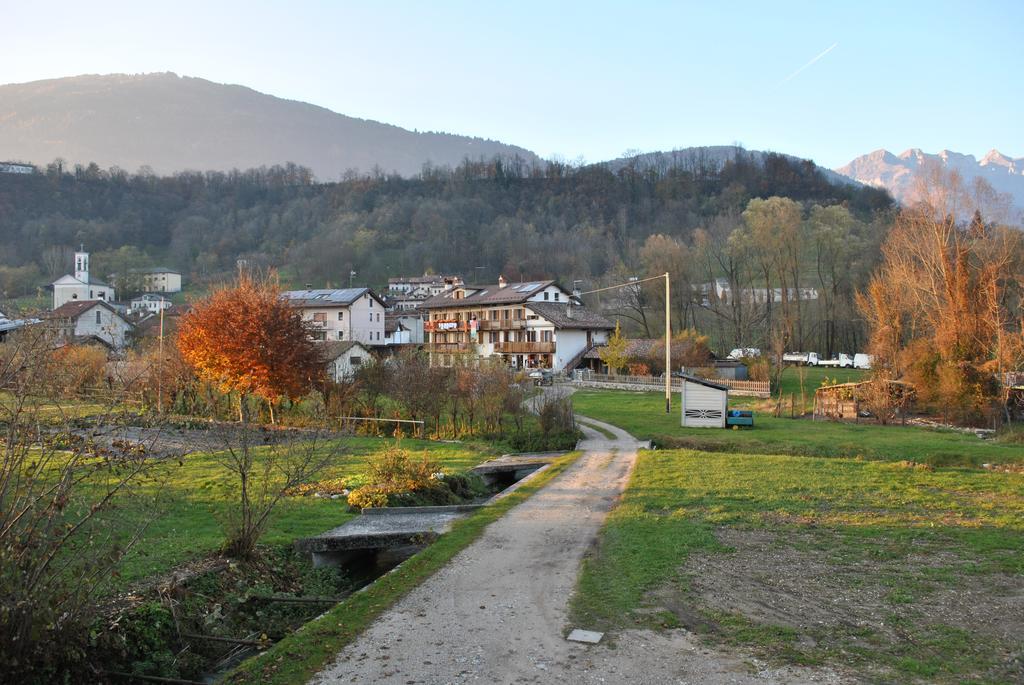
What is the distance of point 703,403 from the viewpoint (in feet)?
103

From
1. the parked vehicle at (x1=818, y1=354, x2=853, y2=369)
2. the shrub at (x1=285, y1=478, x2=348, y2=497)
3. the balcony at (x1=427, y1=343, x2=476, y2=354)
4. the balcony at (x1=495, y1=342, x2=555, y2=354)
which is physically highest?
the balcony at (x1=427, y1=343, x2=476, y2=354)

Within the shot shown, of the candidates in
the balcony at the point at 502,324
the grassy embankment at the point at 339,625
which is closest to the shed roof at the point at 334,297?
the balcony at the point at 502,324

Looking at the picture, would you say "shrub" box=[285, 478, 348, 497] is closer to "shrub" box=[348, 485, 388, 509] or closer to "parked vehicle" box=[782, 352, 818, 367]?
"shrub" box=[348, 485, 388, 509]

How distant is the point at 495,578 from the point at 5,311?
7.42m

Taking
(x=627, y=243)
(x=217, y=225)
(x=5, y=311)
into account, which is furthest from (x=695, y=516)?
(x=217, y=225)

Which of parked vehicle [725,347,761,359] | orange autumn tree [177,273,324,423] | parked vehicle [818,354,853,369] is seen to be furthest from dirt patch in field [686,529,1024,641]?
parked vehicle [818,354,853,369]

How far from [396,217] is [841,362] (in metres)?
94.8

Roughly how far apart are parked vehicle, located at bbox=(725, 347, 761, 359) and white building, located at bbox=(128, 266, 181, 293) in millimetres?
90644

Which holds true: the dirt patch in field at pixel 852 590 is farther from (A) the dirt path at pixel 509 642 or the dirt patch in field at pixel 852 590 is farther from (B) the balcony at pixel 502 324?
(B) the balcony at pixel 502 324

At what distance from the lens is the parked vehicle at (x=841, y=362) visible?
64.6 m

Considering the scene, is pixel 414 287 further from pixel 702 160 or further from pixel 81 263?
pixel 702 160

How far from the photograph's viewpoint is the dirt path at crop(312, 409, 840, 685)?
7.08 metres

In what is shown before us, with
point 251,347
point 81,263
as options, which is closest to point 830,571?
point 251,347

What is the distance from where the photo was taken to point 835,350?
70.0 metres
